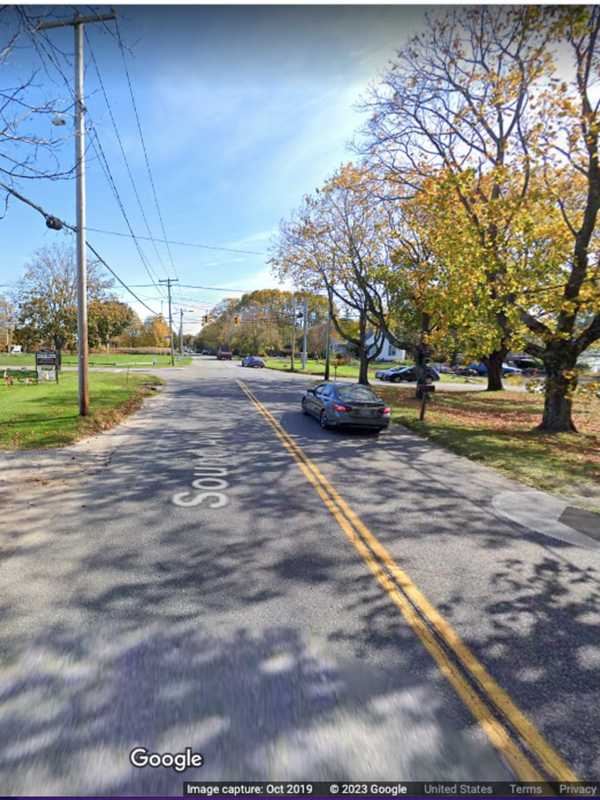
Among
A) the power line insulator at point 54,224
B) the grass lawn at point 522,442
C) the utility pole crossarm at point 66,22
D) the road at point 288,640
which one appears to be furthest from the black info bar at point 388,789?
the power line insulator at point 54,224

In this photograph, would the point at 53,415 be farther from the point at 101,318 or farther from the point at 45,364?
the point at 101,318

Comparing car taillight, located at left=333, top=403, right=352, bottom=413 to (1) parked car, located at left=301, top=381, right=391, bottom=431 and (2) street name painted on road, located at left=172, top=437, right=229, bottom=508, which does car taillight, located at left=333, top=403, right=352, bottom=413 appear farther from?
(2) street name painted on road, located at left=172, top=437, right=229, bottom=508

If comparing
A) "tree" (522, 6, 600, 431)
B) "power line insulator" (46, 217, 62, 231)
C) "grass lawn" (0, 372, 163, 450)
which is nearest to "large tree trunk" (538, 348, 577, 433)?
"tree" (522, 6, 600, 431)

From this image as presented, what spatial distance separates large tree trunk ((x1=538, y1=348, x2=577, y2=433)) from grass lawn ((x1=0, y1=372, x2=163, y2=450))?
12172 millimetres

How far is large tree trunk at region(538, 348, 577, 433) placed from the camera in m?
10.4

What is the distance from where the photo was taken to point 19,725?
213cm

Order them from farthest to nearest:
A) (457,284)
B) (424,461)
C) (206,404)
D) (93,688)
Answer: (206,404), (457,284), (424,461), (93,688)

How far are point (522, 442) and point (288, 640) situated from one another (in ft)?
32.4

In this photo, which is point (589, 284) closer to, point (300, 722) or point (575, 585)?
point (575, 585)

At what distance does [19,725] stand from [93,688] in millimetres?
375

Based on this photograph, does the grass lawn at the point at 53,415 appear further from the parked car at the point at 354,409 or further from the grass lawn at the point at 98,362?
the grass lawn at the point at 98,362

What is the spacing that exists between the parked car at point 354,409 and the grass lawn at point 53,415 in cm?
624

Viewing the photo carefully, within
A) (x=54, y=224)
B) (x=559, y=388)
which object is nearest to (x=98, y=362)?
(x=54, y=224)

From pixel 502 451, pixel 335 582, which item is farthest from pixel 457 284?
pixel 335 582
